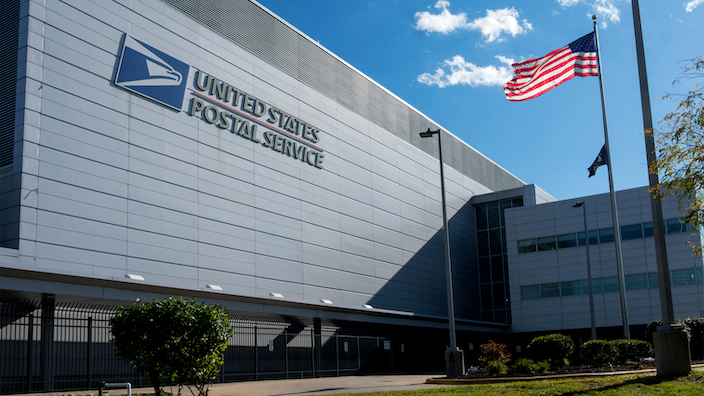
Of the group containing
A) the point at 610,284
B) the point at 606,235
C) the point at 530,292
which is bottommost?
the point at 530,292

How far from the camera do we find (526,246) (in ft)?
180

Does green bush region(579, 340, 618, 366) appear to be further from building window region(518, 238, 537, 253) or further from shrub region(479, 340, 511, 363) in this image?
building window region(518, 238, 537, 253)

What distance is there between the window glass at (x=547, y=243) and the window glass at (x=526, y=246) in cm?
60

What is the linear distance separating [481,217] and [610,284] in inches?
652

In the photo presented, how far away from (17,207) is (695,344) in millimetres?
27687

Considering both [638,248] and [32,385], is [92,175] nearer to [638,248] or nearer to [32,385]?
[32,385]

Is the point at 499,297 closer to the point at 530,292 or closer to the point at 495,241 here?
the point at 495,241

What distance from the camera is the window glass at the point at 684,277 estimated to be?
154ft

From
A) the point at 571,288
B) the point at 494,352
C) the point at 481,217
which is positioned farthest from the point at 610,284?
the point at 494,352

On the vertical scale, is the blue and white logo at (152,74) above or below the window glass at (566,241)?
above

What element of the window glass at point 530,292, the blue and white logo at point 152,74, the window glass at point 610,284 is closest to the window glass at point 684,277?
the window glass at point 610,284

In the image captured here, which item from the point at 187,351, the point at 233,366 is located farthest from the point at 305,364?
the point at 187,351

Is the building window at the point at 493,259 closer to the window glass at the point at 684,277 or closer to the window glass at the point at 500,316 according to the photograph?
the window glass at the point at 500,316

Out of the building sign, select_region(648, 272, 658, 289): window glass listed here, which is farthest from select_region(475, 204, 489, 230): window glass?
the building sign
